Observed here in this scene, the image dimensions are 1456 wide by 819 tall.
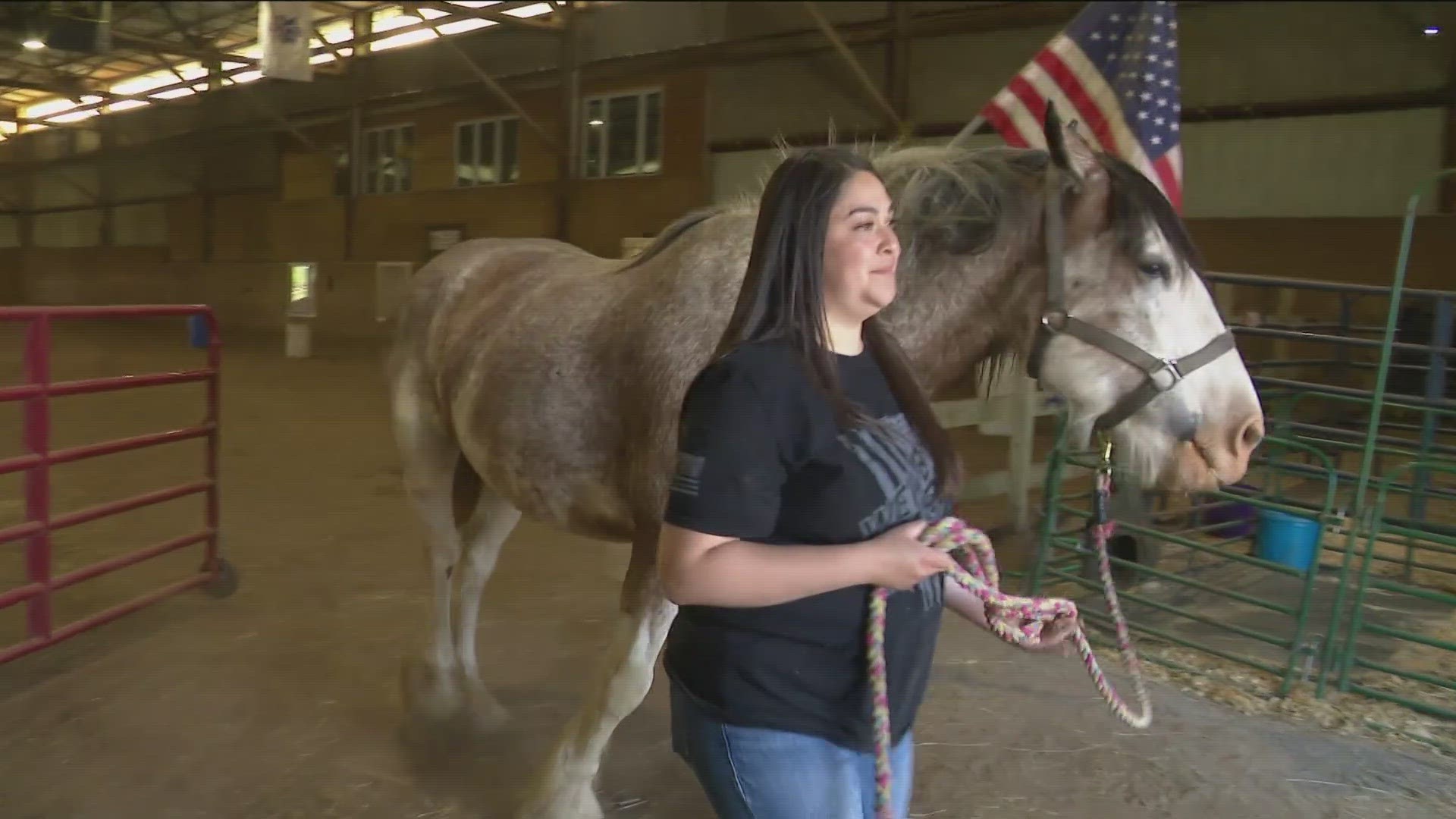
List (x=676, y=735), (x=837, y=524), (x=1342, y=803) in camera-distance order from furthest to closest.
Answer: (x=1342, y=803), (x=676, y=735), (x=837, y=524)

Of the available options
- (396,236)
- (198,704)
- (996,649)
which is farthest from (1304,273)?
(396,236)

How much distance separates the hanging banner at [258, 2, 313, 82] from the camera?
8.55 meters

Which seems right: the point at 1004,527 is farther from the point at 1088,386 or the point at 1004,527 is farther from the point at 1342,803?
the point at 1088,386

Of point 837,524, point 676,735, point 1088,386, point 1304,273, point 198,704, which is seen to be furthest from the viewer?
point 1304,273

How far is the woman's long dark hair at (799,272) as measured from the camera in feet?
3.46

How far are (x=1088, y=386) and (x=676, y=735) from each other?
1.07 metres

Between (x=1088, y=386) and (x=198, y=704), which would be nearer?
(x=1088, y=386)

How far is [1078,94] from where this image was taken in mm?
3422

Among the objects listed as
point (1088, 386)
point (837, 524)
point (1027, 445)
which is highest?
point (1088, 386)

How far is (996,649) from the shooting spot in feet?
12.1

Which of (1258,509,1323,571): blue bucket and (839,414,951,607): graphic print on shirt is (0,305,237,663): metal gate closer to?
(839,414,951,607): graphic print on shirt

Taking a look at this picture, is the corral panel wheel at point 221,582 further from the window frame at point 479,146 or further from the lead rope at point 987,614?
the window frame at point 479,146

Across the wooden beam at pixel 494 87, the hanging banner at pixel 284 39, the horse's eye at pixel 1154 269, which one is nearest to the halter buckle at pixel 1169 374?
the horse's eye at pixel 1154 269

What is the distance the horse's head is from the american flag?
160cm
